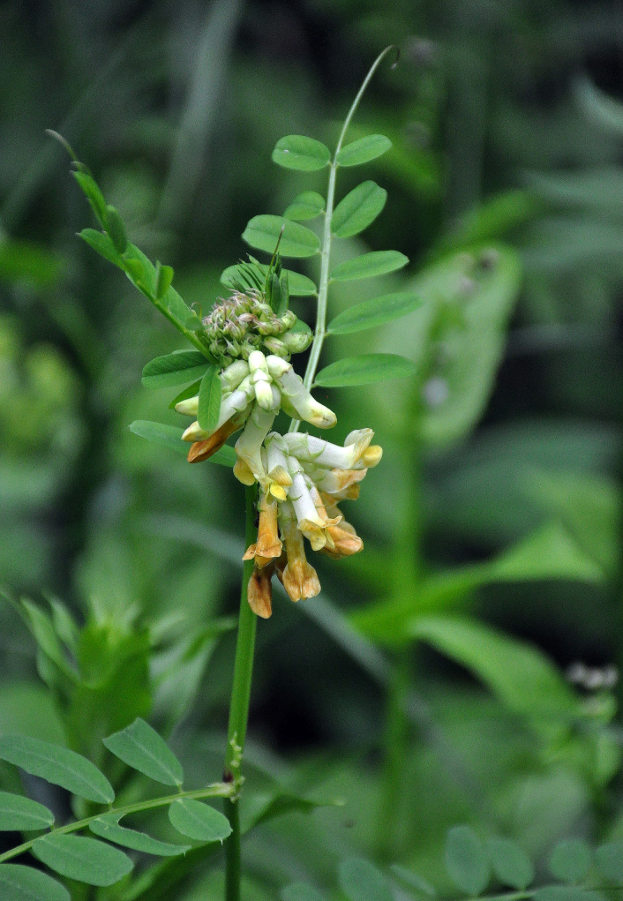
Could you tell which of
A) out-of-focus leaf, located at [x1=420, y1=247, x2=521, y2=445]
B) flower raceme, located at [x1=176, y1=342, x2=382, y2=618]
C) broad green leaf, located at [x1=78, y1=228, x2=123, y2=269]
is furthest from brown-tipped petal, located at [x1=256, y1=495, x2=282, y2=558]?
out-of-focus leaf, located at [x1=420, y1=247, x2=521, y2=445]

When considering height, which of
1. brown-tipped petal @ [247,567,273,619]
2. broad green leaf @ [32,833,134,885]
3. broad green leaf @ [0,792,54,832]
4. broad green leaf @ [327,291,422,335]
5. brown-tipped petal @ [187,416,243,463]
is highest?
broad green leaf @ [327,291,422,335]

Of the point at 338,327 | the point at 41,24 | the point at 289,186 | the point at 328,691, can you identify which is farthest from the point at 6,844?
the point at 41,24

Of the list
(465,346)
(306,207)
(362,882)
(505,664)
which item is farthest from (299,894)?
(465,346)

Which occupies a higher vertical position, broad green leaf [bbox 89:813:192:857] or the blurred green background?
the blurred green background

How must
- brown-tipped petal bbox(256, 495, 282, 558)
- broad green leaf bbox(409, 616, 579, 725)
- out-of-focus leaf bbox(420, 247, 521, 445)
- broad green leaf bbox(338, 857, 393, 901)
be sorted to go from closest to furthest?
brown-tipped petal bbox(256, 495, 282, 558) < broad green leaf bbox(338, 857, 393, 901) < broad green leaf bbox(409, 616, 579, 725) < out-of-focus leaf bbox(420, 247, 521, 445)

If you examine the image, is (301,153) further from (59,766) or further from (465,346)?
(465,346)

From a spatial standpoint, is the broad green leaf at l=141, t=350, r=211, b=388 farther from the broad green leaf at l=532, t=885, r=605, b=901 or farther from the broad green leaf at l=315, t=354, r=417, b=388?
the broad green leaf at l=532, t=885, r=605, b=901

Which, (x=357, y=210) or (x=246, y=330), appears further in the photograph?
(x=357, y=210)
